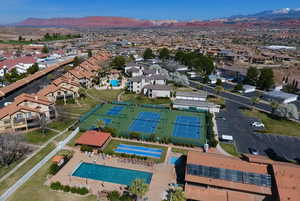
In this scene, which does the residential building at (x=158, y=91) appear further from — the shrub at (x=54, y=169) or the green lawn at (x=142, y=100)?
the shrub at (x=54, y=169)

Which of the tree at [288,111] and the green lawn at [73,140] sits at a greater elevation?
the tree at [288,111]

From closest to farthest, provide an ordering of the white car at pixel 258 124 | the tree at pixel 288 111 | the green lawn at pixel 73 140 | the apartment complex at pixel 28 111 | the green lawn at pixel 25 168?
1. the green lawn at pixel 25 168
2. the green lawn at pixel 73 140
3. the apartment complex at pixel 28 111
4. the white car at pixel 258 124
5. the tree at pixel 288 111

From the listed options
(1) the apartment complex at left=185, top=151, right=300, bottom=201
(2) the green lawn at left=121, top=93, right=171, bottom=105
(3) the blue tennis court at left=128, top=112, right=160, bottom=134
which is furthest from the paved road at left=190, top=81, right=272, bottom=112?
(1) the apartment complex at left=185, top=151, right=300, bottom=201

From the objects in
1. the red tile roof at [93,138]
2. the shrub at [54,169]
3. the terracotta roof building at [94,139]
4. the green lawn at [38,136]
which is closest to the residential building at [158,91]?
the terracotta roof building at [94,139]

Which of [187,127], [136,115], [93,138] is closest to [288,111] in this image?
[187,127]

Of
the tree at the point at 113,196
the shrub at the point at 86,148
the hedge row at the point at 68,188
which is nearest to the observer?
Result: the tree at the point at 113,196

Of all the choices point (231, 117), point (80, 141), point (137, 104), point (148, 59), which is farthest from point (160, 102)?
point (148, 59)

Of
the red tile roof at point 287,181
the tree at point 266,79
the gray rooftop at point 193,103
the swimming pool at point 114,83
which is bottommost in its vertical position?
the red tile roof at point 287,181

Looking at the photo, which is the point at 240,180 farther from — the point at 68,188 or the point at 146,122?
the point at 146,122
